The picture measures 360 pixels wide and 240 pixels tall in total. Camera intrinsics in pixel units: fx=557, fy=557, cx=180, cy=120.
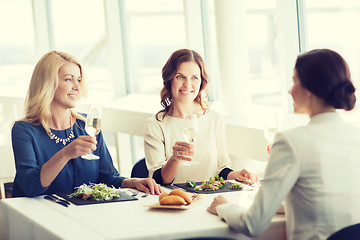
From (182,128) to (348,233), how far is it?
5.28 feet

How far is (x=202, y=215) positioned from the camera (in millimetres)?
2309

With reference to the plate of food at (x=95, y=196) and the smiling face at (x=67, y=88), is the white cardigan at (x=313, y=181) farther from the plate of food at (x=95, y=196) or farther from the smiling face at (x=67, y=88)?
the smiling face at (x=67, y=88)

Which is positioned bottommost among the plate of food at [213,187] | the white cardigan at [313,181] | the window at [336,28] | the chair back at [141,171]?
the chair back at [141,171]

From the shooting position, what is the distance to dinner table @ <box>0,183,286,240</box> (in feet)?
6.92

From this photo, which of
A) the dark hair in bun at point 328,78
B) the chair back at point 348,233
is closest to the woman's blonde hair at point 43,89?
the dark hair in bun at point 328,78

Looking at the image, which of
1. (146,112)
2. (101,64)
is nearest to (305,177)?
(146,112)

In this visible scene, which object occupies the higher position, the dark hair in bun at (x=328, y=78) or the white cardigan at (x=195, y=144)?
the dark hair in bun at (x=328, y=78)

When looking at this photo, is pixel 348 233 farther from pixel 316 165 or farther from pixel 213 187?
pixel 213 187

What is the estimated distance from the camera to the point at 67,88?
3.12m

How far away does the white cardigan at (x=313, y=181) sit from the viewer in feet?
6.48

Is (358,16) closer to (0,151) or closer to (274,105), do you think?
(274,105)

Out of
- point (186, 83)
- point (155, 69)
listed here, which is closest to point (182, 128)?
point (186, 83)

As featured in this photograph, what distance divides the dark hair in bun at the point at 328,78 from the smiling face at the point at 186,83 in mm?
1393

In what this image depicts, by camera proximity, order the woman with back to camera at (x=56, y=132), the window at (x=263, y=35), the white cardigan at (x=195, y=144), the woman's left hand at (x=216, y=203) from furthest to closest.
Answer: the window at (x=263, y=35)
the white cardigan at (x=195, y=144)
the woman with back to camera at (x=56, y=132)
the woman's left hand at (x=216, y=203)
